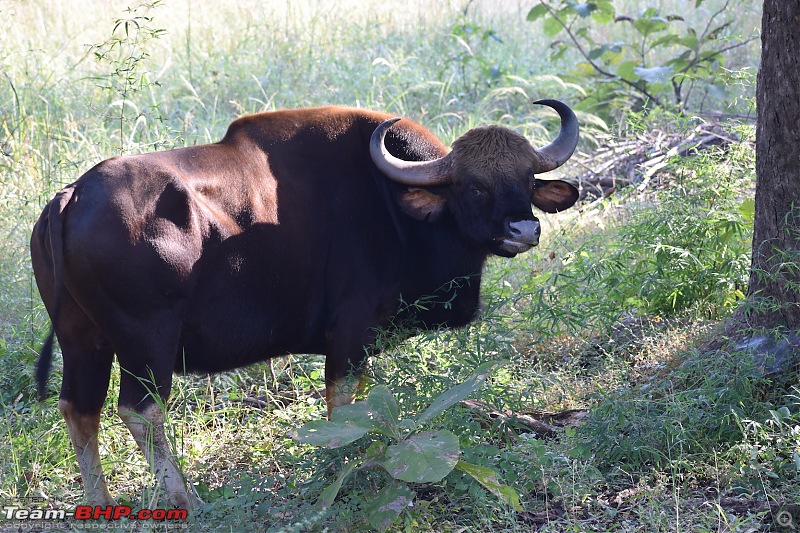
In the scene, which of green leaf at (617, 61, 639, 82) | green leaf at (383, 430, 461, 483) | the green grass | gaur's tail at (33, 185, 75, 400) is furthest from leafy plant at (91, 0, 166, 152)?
green leaf at (617, 61, 639, 82)

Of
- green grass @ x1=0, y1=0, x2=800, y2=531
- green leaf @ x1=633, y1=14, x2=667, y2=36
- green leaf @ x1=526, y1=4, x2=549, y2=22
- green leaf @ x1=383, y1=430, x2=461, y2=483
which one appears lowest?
green grass @ x1=0, y1=0, x2=800, y2=531

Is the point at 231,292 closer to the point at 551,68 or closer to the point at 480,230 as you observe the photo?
the point at 480,230

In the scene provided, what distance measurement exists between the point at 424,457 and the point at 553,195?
2.15m

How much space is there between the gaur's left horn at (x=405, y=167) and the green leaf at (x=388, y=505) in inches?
71.8

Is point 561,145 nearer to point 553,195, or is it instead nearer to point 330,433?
point 553,195

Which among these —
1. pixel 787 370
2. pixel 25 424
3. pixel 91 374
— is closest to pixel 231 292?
pixel 91 374

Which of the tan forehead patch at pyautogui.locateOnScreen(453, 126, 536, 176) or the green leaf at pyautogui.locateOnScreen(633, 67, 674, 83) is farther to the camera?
the green leaf at pyautogui.locateOnScreen(633, 67, 674, 83)

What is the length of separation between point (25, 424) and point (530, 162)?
3.22 m

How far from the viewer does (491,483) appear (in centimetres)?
363

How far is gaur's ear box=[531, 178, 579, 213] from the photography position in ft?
16.6

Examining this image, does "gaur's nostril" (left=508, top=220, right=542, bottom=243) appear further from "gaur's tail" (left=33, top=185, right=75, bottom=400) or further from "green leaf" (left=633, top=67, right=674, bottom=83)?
"green leaf" (left=633, top=67, right=674, bottom=83)

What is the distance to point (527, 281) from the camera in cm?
645

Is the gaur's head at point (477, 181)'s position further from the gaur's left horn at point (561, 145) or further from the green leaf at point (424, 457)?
the green leaf at point (424, 457)

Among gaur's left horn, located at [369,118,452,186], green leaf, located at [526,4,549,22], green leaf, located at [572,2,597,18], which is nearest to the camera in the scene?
gaur's left horn, located at [369,118,452,186]
